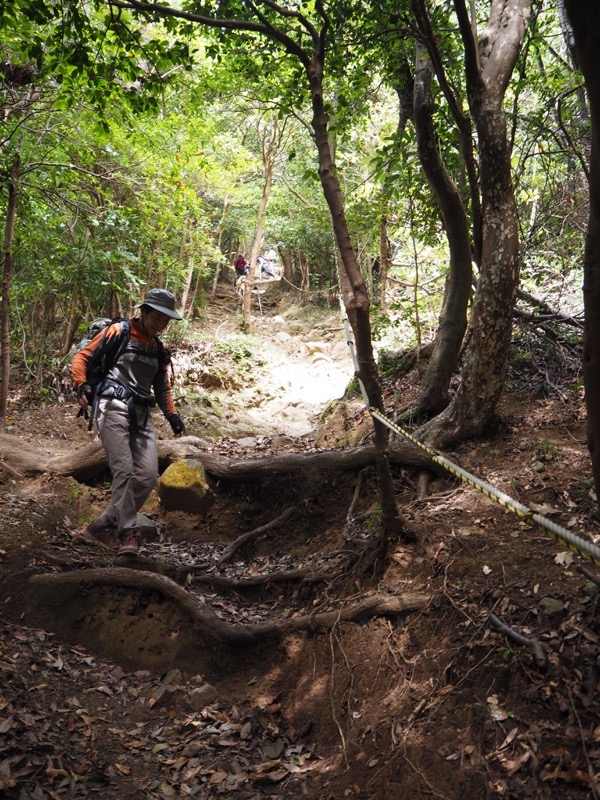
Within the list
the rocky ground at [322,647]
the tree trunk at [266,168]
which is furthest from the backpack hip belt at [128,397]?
the tree trunk at [266,168]

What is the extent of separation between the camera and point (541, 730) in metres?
2.50

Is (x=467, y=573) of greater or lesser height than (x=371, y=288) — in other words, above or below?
below

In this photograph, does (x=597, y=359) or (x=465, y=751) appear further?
(x=465, y=751)

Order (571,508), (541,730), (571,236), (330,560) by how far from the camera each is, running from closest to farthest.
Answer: (541,730), (571,508), (330,560), (571,236)

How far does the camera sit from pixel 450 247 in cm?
664

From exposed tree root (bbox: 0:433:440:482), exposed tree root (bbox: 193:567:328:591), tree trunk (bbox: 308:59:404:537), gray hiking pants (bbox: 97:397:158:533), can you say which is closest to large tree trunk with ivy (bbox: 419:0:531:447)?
exposed tree root (bbox: 0:433:440:482)

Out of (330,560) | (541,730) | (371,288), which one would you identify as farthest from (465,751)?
(371,288)

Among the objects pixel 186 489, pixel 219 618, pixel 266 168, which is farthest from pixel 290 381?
pixel 219 618

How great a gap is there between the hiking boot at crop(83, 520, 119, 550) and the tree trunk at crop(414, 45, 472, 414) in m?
3.89

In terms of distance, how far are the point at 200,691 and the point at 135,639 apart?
34.1 inches

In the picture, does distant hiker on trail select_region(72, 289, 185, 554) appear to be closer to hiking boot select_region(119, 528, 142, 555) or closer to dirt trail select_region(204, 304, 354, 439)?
hiking boot select_region(119, 528, 142, 555)

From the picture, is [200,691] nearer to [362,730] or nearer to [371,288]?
[362,730]

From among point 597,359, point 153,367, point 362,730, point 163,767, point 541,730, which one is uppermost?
point 597,359

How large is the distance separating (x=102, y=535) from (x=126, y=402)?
1.35m
